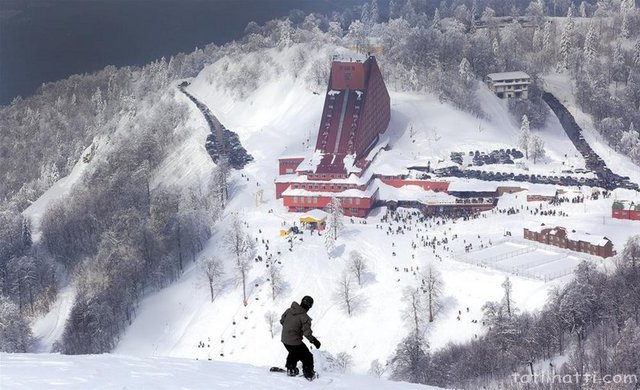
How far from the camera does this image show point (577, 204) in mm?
50094

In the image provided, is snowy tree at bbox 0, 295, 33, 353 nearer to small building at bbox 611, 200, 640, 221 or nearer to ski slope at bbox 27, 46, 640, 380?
ski slope at bbox 27, 46, 640, 380

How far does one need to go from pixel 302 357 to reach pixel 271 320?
25852mm

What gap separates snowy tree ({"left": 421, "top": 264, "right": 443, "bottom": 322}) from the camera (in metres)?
40.2

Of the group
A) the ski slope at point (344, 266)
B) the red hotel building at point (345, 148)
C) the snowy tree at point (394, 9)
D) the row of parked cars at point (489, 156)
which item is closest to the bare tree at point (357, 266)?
the ski slope at point (344, 266)

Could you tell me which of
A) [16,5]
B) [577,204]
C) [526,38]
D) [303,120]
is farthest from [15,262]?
[16,5]

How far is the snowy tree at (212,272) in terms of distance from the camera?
4453 cm

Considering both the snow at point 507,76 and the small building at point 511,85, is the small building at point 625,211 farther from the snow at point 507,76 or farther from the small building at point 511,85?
the snow at point 507,76

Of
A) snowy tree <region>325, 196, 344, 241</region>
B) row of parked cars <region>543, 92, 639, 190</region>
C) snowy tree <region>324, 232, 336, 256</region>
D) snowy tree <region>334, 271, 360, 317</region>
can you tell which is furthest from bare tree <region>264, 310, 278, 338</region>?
row of parked cars <region>543, 92, 639, 190</region>

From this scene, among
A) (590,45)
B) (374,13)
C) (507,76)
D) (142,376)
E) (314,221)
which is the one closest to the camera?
(142,376)

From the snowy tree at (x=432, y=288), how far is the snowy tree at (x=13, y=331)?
1608 cm

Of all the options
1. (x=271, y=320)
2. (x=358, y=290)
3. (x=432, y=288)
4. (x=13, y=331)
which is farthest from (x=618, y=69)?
(x=13, y=331)

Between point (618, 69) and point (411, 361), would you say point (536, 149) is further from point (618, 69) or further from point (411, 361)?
point (411, 361)

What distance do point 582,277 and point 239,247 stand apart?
1564 centimetres

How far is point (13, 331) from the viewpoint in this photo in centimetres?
4256
